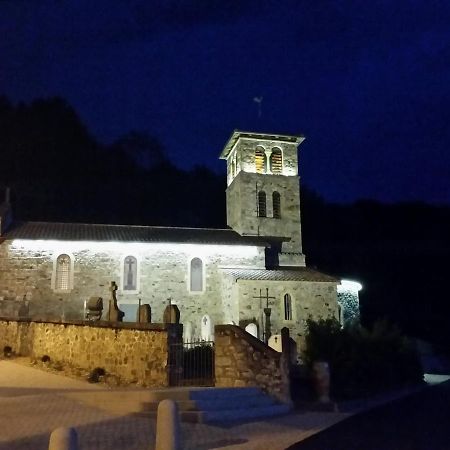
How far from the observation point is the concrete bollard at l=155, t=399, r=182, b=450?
20.9 ft

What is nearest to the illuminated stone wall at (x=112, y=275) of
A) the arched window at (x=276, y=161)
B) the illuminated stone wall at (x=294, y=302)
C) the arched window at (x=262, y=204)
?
the illuminated stone wall at (x=294, y=302)

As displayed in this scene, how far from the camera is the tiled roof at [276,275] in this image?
2642cm

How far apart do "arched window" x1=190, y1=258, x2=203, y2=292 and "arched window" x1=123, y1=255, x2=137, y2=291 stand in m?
2.96

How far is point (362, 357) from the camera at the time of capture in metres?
15.6

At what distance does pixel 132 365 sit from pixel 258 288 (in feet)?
46.5

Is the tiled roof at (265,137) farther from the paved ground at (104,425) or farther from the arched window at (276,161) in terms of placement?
the paved ground at (104,425)

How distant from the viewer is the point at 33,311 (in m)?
25.5

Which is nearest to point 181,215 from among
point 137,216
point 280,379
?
point 137,216

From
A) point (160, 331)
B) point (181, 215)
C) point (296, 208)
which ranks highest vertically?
point (181, 215)

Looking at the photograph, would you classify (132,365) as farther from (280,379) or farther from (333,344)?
(333,344)

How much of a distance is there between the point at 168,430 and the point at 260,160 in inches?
1113

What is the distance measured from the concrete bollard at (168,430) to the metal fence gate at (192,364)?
5408 millimetres

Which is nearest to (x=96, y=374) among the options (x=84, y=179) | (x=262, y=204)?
(x=262, y=204)

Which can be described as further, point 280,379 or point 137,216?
point 137,216
